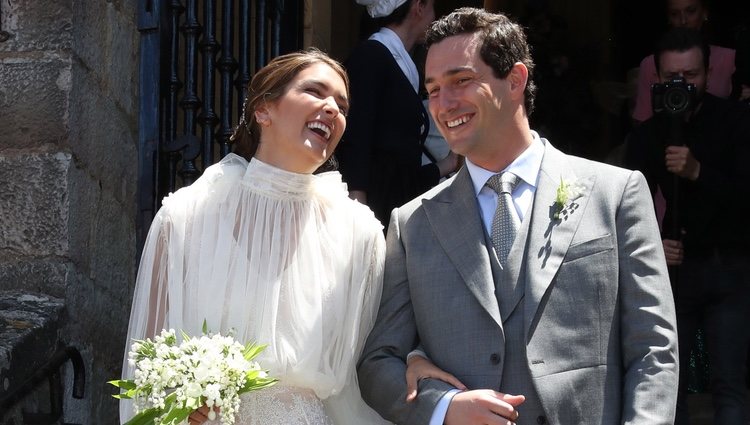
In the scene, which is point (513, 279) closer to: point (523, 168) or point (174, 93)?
point (523, 168)

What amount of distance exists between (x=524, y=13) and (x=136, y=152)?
97.0 inches

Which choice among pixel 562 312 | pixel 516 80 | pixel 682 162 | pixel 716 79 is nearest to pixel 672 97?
pixel 682 162

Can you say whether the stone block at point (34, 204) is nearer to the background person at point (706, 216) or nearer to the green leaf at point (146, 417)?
the green leaf at point (146, 417)

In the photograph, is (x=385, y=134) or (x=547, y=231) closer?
(x=547, y=231)

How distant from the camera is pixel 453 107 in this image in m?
4.37

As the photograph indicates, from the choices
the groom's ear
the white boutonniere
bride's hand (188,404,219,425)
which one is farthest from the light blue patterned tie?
bride's hand (188,404,219,425)

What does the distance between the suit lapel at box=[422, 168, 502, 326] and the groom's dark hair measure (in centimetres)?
36

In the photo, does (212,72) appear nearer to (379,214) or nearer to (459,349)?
(379,214)

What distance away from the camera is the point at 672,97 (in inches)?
230

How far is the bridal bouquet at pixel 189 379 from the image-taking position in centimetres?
405

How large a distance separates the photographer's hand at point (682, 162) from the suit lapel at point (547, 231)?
158 cm

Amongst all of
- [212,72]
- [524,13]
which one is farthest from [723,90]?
[212,72]

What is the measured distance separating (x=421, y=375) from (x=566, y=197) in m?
0.68

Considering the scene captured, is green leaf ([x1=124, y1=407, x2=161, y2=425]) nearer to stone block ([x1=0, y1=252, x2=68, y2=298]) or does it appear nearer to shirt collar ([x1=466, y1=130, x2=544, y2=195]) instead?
shirt collar ([x1=466, y1=130, x2=544, y2=195])
